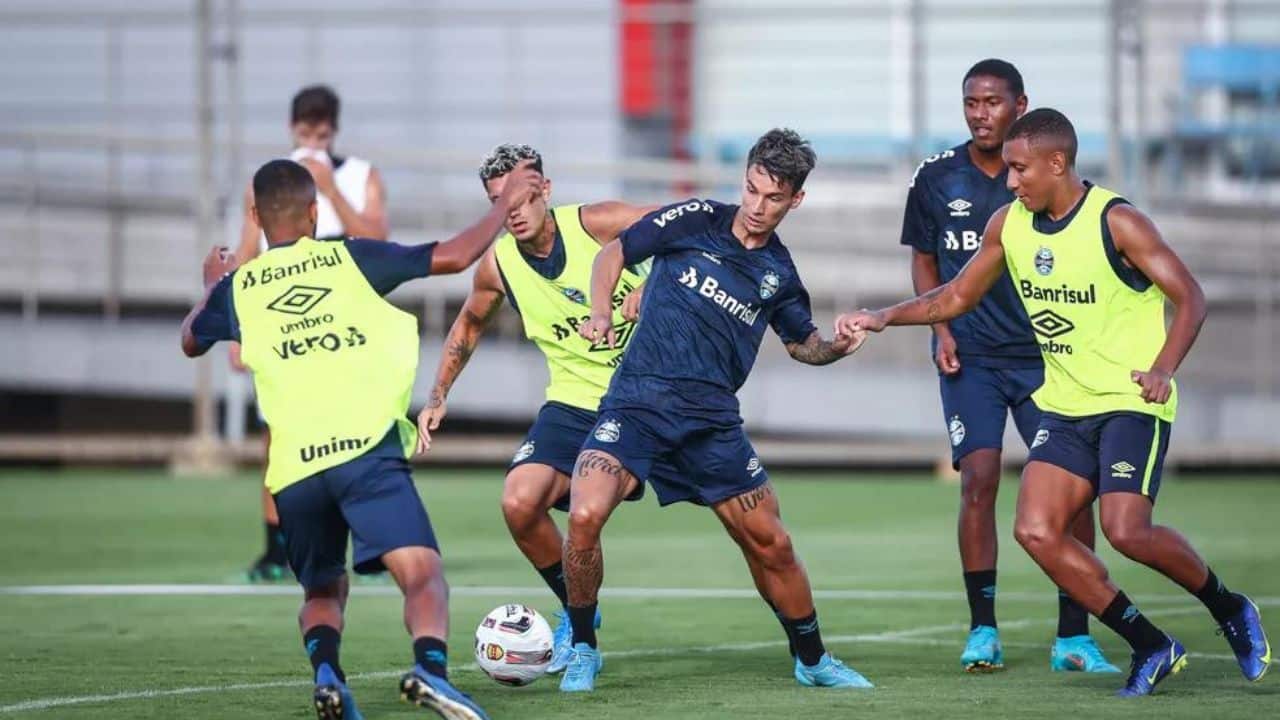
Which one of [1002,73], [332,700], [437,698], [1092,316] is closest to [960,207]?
[1002,73]

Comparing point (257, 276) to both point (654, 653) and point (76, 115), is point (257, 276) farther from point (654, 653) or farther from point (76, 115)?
point (76, 115)

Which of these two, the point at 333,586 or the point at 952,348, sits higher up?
the point at 952,348

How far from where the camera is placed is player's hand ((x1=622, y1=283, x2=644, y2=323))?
816cm

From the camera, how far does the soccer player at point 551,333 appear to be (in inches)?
345

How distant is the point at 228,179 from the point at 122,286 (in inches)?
60.1

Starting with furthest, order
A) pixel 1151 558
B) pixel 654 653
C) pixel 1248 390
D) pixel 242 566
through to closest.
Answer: pixel 1248 390 < pixel 242 566 < pixel 654 653 < pixel 1151 558

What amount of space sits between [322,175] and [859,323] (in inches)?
179

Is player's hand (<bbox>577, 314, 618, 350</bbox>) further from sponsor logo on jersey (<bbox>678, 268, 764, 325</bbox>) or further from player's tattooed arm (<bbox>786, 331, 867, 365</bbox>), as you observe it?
player's tattooed arm (<bbox>786, 331, 867, 365</bbox>)

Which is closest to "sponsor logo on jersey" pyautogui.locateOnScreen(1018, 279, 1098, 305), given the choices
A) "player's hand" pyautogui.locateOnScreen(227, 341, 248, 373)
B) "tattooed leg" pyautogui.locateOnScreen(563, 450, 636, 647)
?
"tattooed leg" pyautogui.locateOnScreen(563, 450, 636, 647)

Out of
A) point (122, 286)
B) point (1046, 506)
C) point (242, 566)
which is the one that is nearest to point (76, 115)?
point (122, 286)

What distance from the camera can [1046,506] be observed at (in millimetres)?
7914

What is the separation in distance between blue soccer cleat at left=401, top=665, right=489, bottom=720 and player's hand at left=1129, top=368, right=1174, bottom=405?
8.96ft

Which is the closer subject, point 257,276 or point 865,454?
point 257,276

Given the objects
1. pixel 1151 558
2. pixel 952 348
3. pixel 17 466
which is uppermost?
pixel 952 348
